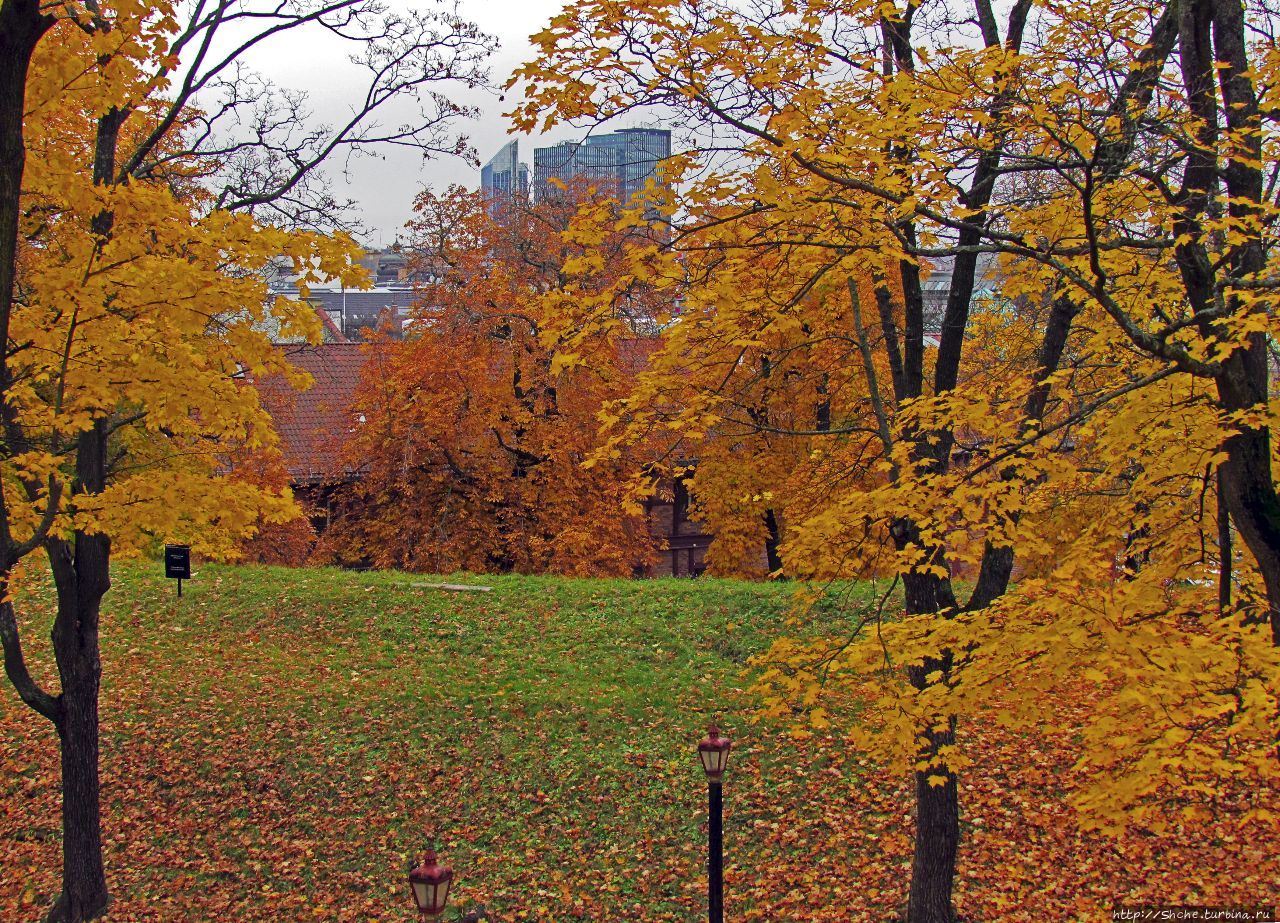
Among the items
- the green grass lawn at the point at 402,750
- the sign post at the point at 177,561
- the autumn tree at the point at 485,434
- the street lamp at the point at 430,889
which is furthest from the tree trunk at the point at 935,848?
the autumn tree at the point at 485,434

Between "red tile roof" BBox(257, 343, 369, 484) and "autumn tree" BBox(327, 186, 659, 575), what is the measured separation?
173 cm

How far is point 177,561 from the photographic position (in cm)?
1422

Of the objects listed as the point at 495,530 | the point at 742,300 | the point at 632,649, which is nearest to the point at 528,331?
the point at 495,530

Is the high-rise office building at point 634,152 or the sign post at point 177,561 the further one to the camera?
the sign post at point 177,561

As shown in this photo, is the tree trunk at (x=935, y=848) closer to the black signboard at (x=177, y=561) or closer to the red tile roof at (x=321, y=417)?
the black signboard at (x=177, y=561)

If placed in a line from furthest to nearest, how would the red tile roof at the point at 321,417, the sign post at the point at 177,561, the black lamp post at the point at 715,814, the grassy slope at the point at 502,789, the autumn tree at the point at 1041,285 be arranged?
the red tile roof at the point at 321,417 < the sign post at the point at 177,561 < the grassy slope at the point at 502,789 < the black lamp post at the point at 715,814 < the autumn tree at the point at 1041,285

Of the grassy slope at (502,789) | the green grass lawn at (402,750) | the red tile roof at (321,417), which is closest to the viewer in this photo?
the grassy slope at (502,789)

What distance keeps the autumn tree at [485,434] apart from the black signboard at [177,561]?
8.14 m

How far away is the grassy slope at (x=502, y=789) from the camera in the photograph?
880 centimetres

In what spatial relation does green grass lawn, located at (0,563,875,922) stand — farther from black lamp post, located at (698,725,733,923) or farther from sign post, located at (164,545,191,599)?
black lamp post, located at (698,725,733,923)

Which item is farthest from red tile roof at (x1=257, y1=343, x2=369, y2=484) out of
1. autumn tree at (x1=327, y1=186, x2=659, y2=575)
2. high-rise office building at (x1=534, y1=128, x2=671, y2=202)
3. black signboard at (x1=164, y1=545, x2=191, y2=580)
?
high-rise office building at (x1=534, y1=128, x2=671, y2=202)

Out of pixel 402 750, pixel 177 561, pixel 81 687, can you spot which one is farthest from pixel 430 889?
pixel 177 561

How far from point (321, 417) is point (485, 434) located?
10.1 metres

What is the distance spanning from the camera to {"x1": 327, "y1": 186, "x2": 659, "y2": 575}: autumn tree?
73.7 feet
